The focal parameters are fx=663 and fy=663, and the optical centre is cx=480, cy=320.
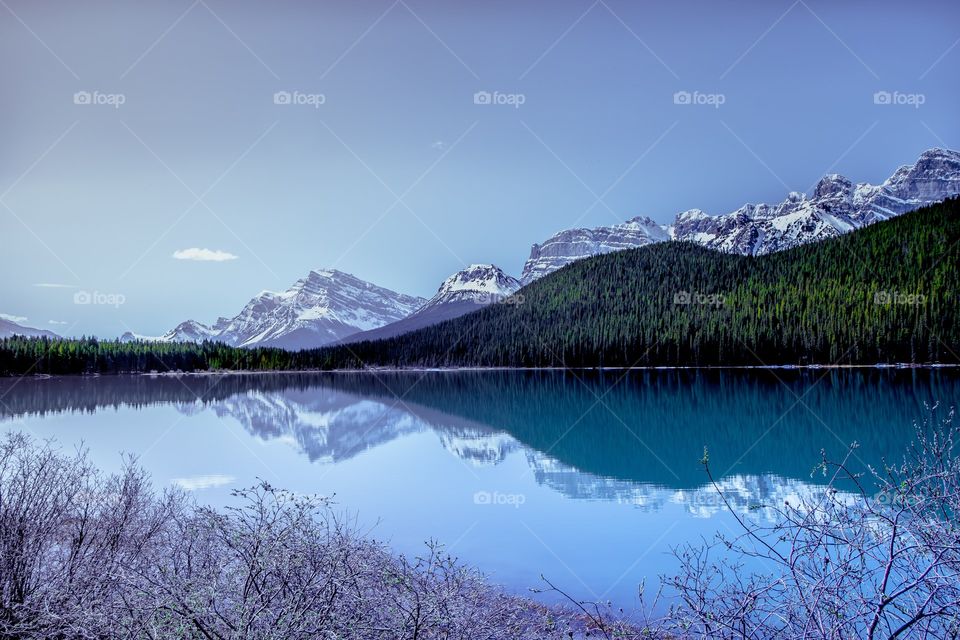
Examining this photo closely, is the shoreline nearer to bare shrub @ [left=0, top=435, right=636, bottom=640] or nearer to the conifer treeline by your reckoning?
the conifer treeline

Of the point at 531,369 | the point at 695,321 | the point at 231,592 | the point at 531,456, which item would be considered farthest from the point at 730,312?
the point at 231,592

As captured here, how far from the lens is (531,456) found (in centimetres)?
2931

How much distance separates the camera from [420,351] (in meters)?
160

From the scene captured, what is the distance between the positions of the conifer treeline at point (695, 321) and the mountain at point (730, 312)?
28 centimetres

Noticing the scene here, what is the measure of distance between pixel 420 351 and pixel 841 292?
9018cm

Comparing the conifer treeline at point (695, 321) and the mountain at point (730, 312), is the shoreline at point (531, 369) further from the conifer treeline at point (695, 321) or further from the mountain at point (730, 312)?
the mountain at point (730, 312)

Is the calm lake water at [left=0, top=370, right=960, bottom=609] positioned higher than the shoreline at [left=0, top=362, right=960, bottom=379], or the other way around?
the shoreline at [left=0, top=362, right=960, bottom=379]

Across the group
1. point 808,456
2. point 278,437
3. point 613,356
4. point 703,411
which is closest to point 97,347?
point 613,356

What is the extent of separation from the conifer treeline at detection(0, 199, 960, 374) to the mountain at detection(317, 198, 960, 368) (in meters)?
0.28

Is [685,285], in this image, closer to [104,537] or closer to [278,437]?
[278,437]

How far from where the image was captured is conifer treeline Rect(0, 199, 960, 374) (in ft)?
324

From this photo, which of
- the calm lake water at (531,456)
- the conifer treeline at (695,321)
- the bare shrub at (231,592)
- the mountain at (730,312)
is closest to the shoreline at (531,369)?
the conifer treeline at (695,321)

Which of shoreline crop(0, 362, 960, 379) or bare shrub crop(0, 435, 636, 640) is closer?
bare shrub crop(0, 435, 636, 640)

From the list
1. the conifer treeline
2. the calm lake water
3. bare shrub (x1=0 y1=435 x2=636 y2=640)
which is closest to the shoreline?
the conifer treeline
